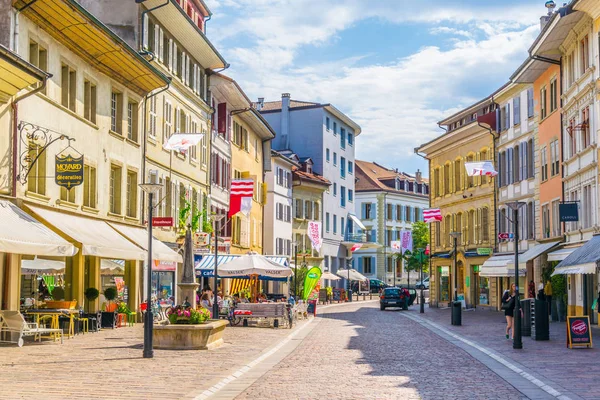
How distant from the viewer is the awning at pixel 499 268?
46953mm

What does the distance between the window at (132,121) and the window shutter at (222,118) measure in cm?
1472

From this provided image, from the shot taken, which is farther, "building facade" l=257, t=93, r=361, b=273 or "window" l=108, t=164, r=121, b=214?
"building facade" l=257, t=93, r=361, b=273

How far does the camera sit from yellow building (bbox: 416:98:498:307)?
55.8 m

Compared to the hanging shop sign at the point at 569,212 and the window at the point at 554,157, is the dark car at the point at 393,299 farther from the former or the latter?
the hanging shop sign at the point at 569,212

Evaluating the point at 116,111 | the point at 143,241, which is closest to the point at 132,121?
the point at 116,111

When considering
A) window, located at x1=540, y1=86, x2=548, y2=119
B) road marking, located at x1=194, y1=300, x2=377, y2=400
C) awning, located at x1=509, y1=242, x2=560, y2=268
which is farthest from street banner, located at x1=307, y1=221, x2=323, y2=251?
road marking, located at x1=194, y1=300, x2=377, y2=400

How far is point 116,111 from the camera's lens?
34.1 m

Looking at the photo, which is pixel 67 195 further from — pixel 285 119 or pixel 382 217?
pixel 382 217

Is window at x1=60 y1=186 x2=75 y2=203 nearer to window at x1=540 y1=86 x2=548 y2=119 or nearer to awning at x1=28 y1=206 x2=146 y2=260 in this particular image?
awning at x1=28 y1=206 x2=146 y2=260

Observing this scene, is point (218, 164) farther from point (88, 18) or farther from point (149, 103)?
point (88, 18)

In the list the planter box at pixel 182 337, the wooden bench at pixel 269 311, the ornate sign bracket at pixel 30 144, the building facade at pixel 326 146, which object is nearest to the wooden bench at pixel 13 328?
the planter box at pixel 182 337

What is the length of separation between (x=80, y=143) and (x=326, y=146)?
57278 mm

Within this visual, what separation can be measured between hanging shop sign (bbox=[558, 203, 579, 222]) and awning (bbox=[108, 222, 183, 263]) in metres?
14.5

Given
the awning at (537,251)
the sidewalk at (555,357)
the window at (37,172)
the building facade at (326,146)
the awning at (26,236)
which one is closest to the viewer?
the sidewalk at (555,357)
